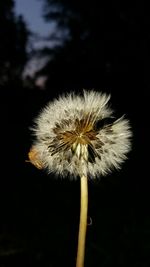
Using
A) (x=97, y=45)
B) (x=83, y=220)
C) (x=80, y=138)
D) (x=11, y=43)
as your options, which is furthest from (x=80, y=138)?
(x=11, y=43)

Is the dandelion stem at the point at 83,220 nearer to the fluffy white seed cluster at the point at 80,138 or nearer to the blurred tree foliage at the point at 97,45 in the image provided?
the fluffy white seed cluster at the point at 80,138

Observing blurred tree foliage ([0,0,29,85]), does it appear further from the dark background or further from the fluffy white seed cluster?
the fluffy white seed cluster

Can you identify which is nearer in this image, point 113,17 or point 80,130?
point 80,130

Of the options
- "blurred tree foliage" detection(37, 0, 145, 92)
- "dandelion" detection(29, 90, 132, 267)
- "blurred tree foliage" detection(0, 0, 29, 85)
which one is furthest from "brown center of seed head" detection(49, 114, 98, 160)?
"blurred tree foliage" detection(0, 0, 29, 85)

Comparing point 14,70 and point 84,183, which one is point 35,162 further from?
point 14,70

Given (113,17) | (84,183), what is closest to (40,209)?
(84,183)

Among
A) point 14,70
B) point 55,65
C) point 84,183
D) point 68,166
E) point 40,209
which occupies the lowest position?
point 84,183
